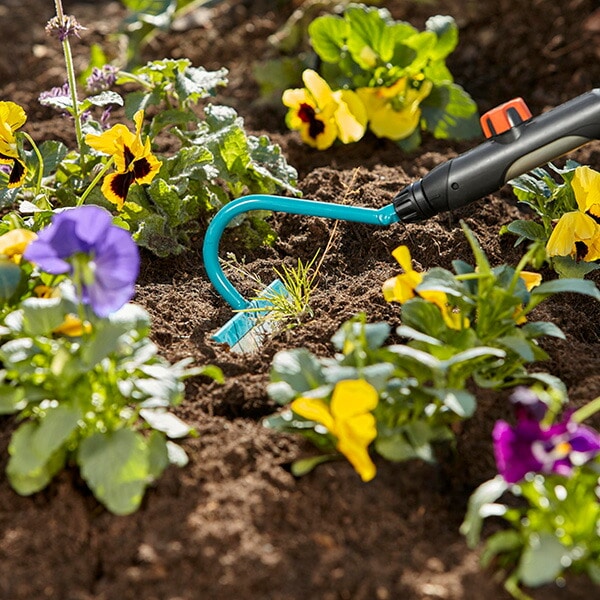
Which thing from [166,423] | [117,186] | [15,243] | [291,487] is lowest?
[291,487]

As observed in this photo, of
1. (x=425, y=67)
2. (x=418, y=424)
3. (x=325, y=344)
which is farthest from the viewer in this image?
(x=425, y=67)

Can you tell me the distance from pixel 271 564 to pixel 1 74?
7.47 feet

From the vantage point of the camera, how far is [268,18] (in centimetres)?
339

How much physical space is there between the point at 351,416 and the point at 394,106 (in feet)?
4.44

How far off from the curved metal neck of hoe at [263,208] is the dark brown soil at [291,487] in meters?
0.05

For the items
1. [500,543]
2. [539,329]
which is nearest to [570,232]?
[539,329]

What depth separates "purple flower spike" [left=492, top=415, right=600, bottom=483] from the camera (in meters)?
1.39

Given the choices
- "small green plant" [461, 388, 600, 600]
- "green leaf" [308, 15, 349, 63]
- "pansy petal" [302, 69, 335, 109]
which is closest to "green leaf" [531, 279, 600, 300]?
"small green plant" [461, 388, 600, 600]

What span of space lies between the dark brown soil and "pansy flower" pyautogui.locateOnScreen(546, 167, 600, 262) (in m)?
0.12

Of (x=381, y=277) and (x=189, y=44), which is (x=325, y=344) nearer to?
(x=381, y=277)

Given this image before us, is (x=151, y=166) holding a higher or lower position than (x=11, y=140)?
lower

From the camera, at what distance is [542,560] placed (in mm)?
1348

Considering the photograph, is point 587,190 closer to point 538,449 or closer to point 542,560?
point 538,449

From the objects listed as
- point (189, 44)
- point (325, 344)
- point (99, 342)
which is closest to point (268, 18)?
point (189, 44)
